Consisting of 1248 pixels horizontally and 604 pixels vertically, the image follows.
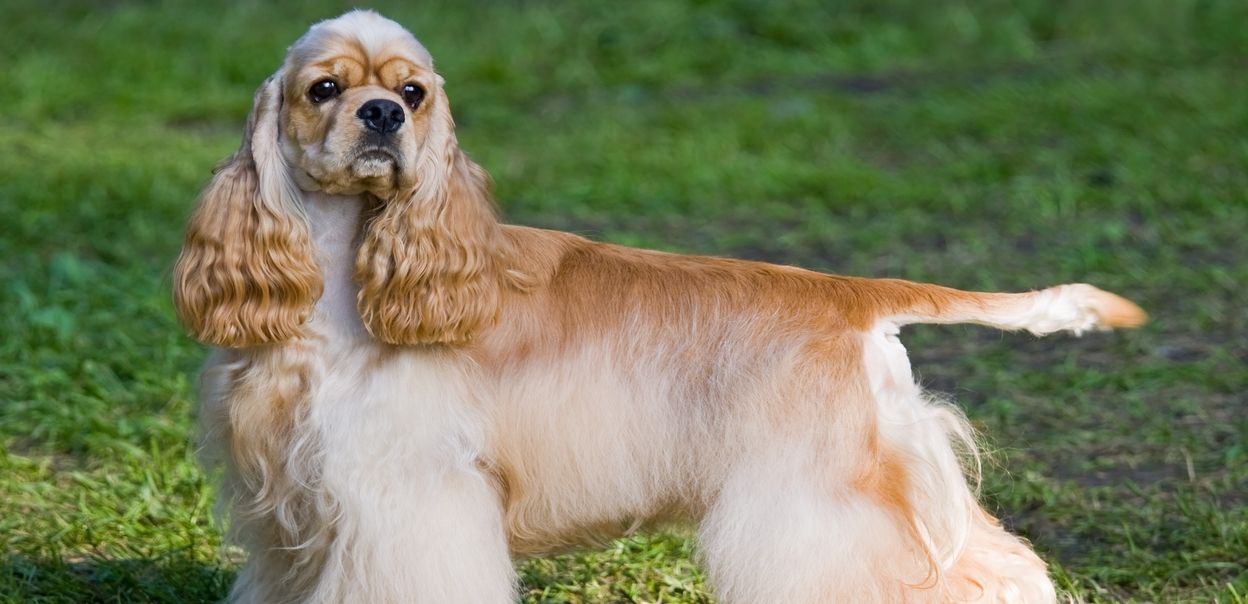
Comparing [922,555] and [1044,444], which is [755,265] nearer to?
[922,555]

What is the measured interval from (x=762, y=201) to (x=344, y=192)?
224 inches

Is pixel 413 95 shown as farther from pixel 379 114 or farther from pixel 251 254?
pixel 251 254

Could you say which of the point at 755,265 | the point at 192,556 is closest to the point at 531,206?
the point at 192,556

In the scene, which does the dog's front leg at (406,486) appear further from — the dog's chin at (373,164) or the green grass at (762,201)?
the green grass at (762,201)

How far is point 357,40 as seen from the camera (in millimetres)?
3715

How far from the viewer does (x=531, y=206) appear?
9.07 m

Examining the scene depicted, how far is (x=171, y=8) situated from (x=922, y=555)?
10451mm

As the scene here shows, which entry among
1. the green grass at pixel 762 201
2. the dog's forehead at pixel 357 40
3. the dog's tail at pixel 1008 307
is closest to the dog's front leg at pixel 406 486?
the dog's forehead at pixel 357 40

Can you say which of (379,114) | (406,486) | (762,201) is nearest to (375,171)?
(379,114)

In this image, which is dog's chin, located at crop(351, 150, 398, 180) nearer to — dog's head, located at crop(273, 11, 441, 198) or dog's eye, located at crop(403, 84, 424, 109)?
dog's head, located at crop(273, 11, 441, 198)

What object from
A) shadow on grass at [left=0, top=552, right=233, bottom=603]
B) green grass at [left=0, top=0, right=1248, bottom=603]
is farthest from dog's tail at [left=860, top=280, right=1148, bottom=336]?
shadow on grass at [left=0, top=552, right=233, bottom=603]

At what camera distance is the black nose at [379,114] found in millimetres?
3604

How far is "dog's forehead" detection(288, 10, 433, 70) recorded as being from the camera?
370 cm

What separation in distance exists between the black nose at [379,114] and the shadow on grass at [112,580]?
161 cm
